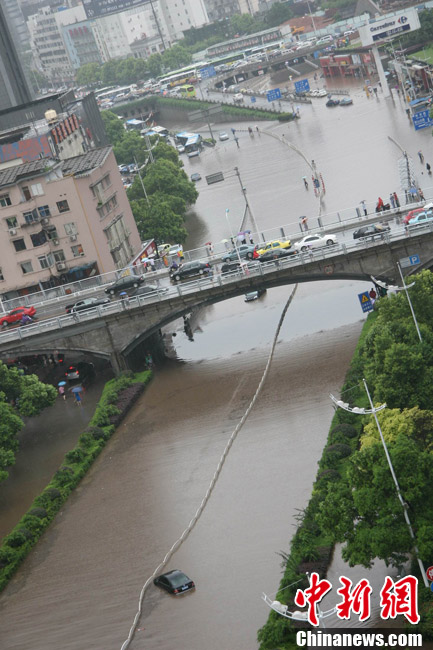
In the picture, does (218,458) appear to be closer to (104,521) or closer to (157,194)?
(104,521)

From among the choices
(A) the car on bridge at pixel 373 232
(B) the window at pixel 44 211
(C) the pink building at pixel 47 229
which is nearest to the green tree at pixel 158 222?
(C) the pink building at pixel 47 229

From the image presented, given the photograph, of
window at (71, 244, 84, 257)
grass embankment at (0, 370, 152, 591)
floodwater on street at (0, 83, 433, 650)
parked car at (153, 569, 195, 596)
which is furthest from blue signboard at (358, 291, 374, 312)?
parked car at (153, 569, 195, 596)

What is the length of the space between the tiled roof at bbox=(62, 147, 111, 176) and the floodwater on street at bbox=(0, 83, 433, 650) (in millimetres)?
13837

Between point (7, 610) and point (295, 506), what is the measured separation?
11290 millimetres

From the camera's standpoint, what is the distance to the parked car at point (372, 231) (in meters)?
63.6

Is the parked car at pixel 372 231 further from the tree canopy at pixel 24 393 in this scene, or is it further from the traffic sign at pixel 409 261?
the tree canopy at pixel 24 393

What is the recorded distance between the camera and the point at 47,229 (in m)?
79.6

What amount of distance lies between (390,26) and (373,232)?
251 ft

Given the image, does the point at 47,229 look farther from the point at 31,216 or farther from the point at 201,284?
the point at 201,284

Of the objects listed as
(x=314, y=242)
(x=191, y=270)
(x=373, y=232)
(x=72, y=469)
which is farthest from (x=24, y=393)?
(x=373, y=232)

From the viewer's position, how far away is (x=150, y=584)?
42.8 metres

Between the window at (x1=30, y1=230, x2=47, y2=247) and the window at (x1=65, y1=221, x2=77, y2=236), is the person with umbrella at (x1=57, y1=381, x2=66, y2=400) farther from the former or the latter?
the window at (x1=65, y1=221, x2=77, y2=236)

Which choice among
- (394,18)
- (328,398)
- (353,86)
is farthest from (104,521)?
(353,86)

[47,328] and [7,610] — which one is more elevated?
[47,328]
